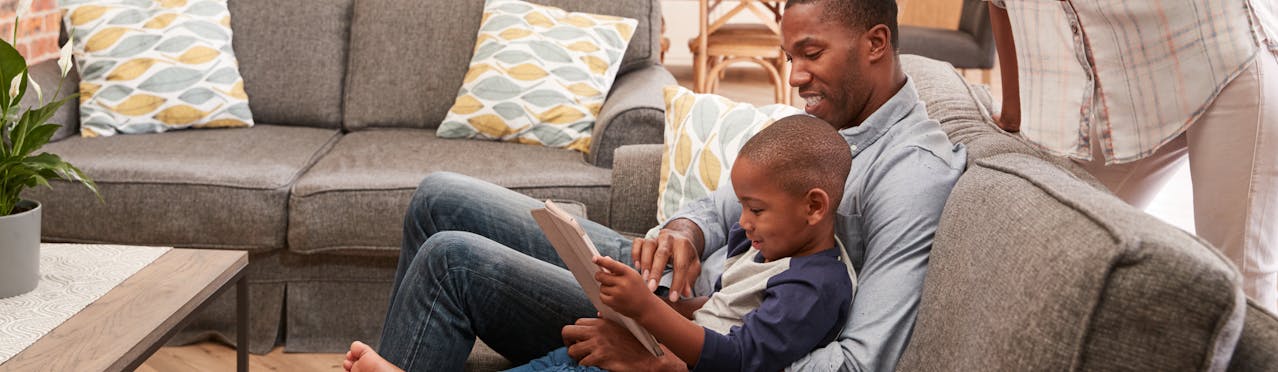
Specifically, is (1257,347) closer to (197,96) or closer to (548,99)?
(548,99)

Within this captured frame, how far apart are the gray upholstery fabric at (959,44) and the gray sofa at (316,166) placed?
179cm

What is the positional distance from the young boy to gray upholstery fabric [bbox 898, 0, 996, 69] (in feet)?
10.6

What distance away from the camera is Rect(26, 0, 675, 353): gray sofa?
2.41 meters

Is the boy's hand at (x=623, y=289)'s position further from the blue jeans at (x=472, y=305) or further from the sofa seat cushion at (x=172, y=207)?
the sofa seat cushion at (x=172, y=207)

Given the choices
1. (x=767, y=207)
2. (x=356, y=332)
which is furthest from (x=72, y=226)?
(x=767, y=207)

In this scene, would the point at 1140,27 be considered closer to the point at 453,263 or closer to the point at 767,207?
the point at 767,207

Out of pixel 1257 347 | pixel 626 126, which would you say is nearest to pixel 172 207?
pixel 626 126

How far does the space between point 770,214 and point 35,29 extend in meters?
2.88

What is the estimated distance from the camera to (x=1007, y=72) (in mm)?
1770

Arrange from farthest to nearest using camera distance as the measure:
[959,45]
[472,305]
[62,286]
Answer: [959,45]
[62,286]
[472,305]

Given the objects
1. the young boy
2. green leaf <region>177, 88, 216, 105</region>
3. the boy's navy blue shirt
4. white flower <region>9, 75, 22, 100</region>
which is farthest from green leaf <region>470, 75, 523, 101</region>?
the boy's navy blue shirt

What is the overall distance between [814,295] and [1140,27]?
70 centimetres

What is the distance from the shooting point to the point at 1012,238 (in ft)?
3.25

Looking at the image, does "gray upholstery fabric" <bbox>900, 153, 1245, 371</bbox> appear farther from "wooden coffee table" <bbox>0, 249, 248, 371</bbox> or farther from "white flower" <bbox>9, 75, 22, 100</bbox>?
"white flower" <bbox>9, 75, 22, 100</bbox>
